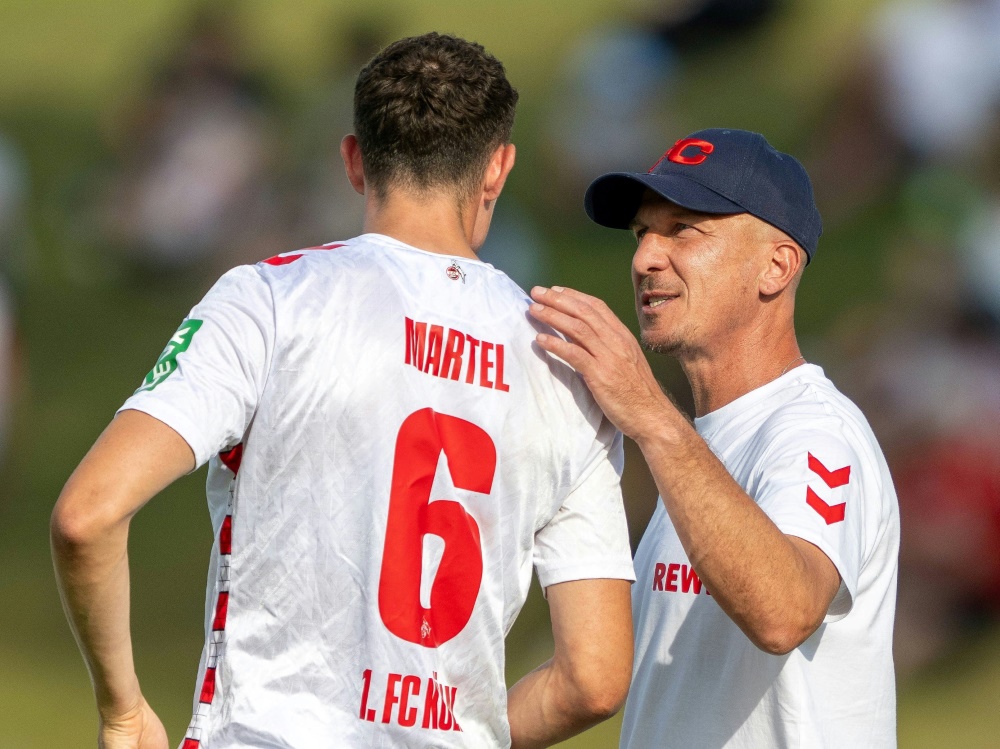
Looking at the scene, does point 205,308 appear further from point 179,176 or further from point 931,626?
point 179,176

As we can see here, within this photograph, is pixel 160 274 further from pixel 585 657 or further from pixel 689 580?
pixel 585 657

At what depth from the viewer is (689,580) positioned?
6.39ft

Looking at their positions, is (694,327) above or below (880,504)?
above

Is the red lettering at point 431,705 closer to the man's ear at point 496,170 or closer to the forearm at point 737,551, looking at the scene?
the forearm at point 737,551

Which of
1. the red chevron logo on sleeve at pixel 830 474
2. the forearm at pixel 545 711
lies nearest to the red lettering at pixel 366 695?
the forearm at pixel 545 711

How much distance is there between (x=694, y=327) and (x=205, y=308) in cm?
101

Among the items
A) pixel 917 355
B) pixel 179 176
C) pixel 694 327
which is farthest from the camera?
pixel 179 176

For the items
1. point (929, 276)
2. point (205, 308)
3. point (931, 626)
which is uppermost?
point (929, 276)

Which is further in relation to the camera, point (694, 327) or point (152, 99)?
point (152, 99)

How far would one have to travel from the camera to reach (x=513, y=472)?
5.05 ft

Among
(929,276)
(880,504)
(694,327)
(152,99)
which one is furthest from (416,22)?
(880,504)

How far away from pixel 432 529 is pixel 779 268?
100 centimetres

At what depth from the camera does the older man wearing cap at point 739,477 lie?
5.41ft

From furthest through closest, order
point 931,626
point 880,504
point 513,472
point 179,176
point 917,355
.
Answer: point 179,176
point 917,355
point 931,626
point 880,504
point 513,472
